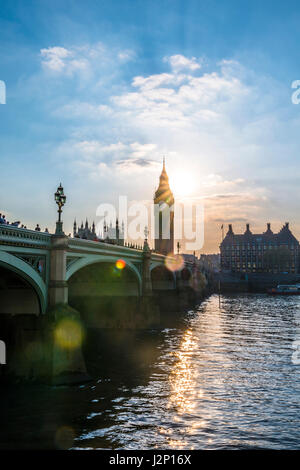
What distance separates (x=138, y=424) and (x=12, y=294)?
584 inches

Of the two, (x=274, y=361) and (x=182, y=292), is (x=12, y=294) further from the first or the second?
(x=182, y=292)

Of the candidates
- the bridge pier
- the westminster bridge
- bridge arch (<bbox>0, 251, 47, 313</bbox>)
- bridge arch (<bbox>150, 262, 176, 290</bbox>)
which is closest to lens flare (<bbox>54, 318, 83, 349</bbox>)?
the westminster bridge

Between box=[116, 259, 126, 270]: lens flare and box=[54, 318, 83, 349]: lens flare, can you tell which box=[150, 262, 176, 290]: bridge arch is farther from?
box=[54, 318, 83, 349]: lens flare

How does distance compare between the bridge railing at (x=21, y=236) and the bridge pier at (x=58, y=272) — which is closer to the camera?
the bridge railing at (x=21, y=236)

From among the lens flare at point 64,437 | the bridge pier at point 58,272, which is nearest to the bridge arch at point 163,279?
the bridge pier at point 58,272

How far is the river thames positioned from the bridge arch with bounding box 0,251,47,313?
5.61m

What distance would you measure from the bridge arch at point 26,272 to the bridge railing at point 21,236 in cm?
82

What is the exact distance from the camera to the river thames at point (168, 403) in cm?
1644

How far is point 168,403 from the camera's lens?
2117cm

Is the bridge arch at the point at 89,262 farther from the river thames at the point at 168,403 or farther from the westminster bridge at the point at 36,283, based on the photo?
the river thames at the point at 168,403

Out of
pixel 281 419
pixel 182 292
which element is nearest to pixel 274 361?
pixel 281 419

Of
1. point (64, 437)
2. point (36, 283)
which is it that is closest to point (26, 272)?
point (36, 283)

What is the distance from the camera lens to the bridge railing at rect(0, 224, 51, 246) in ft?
74.6

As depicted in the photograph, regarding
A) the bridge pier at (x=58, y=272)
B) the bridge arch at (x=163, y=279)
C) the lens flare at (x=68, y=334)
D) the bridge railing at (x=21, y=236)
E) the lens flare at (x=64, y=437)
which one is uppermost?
the bridge railing at (x=21, y=236)
